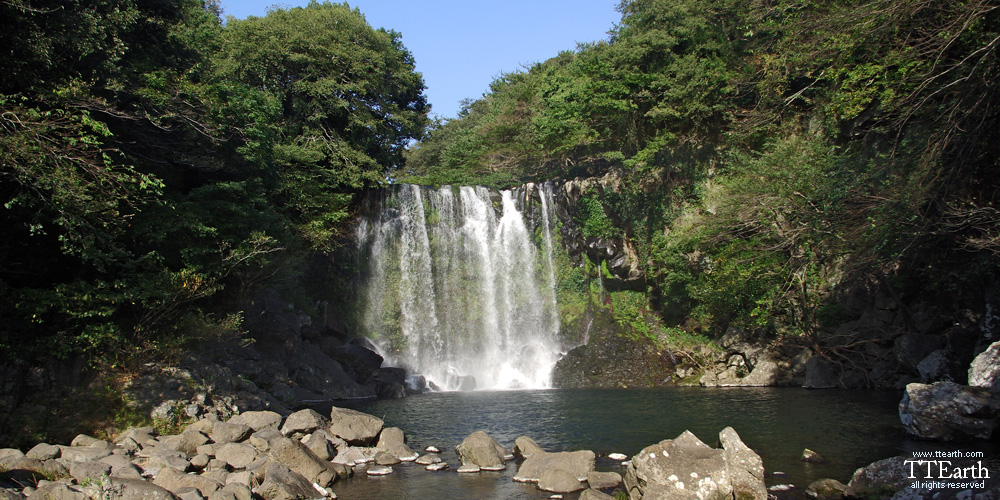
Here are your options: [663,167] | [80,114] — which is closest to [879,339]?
[663,167]

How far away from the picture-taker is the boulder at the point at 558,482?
898cm

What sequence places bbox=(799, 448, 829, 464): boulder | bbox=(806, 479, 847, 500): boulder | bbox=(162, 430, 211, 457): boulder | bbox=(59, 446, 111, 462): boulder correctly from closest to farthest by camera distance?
bbox=(806, 479, 847, 500): boulder → bbox=(59, 446, 111, 462): boulder → bbox=(799, 448, 829, 464): boulder → bbox=(162, 430, 211, 457): boulder

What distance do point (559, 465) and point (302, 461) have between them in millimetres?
4143

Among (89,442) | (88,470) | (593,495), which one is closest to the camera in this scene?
(593,495)

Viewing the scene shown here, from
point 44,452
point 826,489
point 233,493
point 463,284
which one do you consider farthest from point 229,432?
point 463,284

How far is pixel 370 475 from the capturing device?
34.0 feet

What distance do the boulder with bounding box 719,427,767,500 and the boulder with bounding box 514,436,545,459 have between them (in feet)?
11.6

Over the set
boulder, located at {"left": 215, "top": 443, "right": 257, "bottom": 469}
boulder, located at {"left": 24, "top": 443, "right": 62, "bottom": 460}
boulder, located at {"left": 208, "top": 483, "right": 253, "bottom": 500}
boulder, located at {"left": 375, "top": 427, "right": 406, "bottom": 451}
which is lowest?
boulder, located at {"left": 375, "top": 427, "right": 406, "bottom": 451}

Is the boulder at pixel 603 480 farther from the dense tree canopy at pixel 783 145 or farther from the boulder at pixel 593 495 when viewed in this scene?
the dense tree canopy at pixel 783 145

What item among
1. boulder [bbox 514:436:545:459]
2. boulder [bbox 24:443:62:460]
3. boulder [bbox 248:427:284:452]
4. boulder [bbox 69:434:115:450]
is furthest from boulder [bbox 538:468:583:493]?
boulder [bbox 24:443:62:460]

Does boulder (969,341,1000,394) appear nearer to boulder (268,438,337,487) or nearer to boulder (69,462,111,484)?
boulder (268,438,337,487)

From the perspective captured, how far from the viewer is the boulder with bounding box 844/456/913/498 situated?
300 inches

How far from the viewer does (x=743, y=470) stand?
7.96 m

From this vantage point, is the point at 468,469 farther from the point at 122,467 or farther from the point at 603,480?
the point at 122,467
